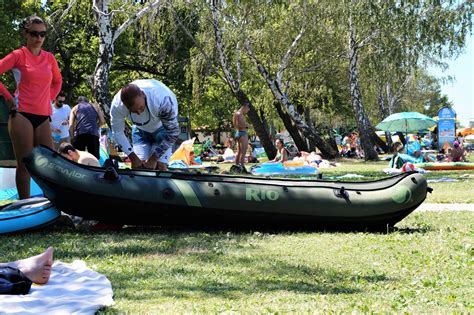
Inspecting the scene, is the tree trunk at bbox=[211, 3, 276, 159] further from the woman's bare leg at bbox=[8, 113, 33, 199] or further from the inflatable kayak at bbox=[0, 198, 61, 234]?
the inflatable kayak at bbox=[0, 198, 61, 234]

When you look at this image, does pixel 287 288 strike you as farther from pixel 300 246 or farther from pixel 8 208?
pixel 8 208

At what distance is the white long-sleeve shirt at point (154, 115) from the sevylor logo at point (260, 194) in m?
1.32

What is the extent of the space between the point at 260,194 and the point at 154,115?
156 cm

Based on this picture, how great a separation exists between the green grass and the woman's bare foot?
1.51ft

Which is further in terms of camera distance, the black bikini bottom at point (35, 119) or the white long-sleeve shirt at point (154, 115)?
the black bikini bottom at point (35, 119)

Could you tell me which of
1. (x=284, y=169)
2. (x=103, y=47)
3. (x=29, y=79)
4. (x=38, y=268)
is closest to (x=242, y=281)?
(x=38, y=268)

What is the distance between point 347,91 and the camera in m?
38.3

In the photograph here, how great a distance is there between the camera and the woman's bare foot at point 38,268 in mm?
4156

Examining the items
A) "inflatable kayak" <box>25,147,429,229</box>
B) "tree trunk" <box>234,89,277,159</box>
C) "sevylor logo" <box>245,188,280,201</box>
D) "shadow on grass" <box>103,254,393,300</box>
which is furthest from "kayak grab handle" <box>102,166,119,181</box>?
"tree trunk" <box>234,89,277,159</box>

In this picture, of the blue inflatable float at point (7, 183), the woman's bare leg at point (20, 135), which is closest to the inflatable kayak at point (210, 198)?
the woman's bare leg at point (20, 135)

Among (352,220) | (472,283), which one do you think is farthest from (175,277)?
(352,220)

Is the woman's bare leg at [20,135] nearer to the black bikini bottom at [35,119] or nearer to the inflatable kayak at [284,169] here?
the black bikini bottom at [35,119]

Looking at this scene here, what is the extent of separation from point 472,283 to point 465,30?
2063 centimetres

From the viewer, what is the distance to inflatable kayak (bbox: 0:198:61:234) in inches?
255
